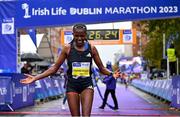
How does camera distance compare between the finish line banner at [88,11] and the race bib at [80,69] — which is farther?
the finish line banner at [88,11]

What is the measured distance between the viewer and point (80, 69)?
7691 millimetres

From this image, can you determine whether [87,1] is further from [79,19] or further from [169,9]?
[169,9]

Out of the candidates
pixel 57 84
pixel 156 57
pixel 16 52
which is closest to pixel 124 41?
pixel 156 57

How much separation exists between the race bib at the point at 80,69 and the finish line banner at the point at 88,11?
11.3 meters

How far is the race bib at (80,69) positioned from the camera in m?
7.70

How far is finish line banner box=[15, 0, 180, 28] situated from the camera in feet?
61.5

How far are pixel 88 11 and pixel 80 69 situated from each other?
461 inches

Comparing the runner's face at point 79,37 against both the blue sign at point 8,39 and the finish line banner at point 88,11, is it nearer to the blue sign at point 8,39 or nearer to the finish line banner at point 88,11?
the finish line banner at point 88,11

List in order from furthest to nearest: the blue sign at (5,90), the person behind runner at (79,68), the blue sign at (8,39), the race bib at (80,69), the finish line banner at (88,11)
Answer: the blue sign at (8,39)
the finish line banner at (88,11)
the blue sign at (5,90)
the race bib at (80,69)
the person behind runner at (79,68)

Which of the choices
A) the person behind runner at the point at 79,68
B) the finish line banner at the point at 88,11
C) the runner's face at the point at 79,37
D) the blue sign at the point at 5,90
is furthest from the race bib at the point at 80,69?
the finish line banner at the point at 88,11

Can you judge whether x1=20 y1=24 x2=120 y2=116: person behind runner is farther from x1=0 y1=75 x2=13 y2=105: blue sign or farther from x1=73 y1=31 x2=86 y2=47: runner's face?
x1=0 y1=75 x2=13 y2=105: blue sign

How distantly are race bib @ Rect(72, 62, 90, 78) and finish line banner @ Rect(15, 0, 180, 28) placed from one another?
11.3 metres

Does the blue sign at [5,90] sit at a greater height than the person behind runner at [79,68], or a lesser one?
lesser

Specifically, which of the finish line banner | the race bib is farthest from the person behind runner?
the finish line banner
